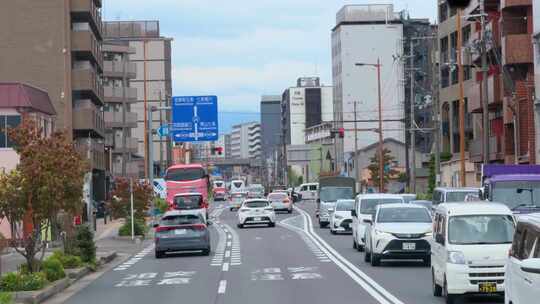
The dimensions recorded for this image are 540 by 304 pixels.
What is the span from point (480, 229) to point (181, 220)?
59.5 ft

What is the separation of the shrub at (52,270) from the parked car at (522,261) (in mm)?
14787

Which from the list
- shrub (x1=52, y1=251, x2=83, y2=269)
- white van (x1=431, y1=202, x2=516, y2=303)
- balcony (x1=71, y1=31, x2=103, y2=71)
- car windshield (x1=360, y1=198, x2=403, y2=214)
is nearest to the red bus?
balcony (x1=71, y1=31, x2=103, y2=71)

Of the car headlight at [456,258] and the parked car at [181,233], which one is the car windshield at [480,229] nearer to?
the car headlight at [456,258]

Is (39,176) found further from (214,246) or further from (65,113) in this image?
(65,113)

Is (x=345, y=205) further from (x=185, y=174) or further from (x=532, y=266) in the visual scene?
(x=532, y=266)

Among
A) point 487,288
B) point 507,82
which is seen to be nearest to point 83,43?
point 507,82

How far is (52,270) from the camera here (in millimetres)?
26984

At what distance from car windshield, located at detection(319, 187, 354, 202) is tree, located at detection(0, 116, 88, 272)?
34870 millimetres

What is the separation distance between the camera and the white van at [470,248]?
745 inches

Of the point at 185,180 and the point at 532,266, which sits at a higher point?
the point at 185,180

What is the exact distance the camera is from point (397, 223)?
29109mm

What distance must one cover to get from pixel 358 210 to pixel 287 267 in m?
7.38

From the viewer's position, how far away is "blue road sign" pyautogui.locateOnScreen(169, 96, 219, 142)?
2431 inches

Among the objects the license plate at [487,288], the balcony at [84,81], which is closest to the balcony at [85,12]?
the balcony at [84,81]
